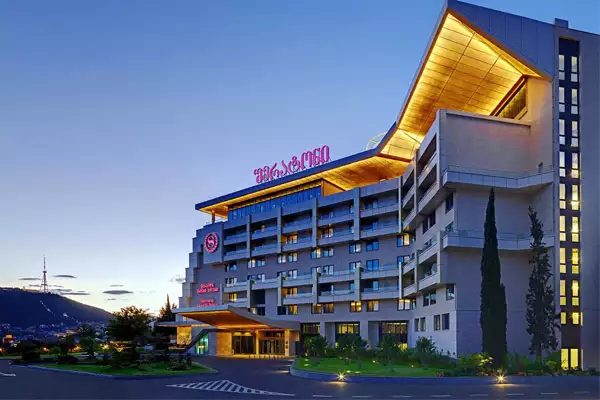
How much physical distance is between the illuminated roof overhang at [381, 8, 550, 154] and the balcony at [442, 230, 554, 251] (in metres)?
13.3

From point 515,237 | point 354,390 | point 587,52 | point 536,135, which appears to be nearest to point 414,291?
point 515,237

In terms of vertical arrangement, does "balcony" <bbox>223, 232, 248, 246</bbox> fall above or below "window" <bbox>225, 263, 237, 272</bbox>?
above

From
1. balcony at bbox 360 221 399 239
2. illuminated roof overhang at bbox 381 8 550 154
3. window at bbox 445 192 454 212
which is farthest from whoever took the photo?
balcony at bbox 360 221 399 239

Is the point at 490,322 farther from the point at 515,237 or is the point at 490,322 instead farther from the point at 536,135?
the point at 536,135

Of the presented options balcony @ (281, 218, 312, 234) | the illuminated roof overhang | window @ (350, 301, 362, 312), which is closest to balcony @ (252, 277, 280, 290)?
balcony @ (281, 218, 312, 234)

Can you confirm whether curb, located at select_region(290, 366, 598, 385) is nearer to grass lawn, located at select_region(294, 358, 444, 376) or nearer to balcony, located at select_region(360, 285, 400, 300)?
grass lawn, located at select_region(294, 358, 444, 376)

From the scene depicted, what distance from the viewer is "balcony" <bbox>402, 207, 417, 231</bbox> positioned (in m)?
67.3

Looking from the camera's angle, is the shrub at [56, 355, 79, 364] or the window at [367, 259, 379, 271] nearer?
the shrub at [56, 355, 79, 364]

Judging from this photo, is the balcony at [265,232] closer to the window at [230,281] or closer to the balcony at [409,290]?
the window at [230,281]

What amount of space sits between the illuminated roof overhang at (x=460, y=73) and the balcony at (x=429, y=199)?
372 inches

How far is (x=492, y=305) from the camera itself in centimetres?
4453

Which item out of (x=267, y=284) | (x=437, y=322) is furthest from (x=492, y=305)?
(x=267, y=284)

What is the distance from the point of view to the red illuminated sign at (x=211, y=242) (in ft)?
337

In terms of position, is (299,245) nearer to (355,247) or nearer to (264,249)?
(264,249)
